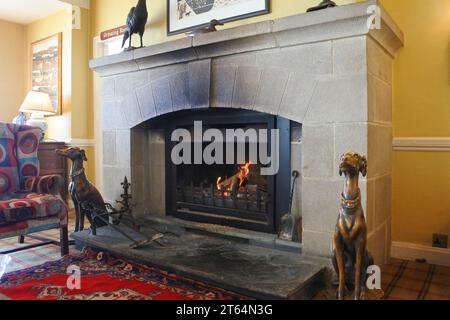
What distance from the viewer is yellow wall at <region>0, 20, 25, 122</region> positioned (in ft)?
14.3

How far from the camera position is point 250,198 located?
92.1 inches

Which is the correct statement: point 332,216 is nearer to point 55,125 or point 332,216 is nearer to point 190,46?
point 190,46

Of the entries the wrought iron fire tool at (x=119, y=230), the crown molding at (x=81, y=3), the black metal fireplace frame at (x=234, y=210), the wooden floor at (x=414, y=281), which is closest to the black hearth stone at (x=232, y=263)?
the wrought iron fire tool at (x=119, y=230)

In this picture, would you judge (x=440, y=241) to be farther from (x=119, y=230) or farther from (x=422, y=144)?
(x=119, y=230)

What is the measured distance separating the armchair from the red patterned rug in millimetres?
257

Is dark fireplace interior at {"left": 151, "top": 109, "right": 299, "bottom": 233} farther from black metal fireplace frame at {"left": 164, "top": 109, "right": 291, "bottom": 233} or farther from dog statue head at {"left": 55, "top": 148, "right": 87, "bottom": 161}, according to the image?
dog statue head at {"left": 55, "top": 148, "right": 87, "bottom": 161}

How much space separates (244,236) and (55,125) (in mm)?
2952

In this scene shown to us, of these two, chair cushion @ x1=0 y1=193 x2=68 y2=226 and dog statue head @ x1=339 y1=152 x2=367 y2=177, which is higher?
dog statue head @ x1=339 y1=152 x2=367 y2=177

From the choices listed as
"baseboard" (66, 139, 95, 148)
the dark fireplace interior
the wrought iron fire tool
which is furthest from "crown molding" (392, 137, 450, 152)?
"baseboard" (66, 139, 95, 148)

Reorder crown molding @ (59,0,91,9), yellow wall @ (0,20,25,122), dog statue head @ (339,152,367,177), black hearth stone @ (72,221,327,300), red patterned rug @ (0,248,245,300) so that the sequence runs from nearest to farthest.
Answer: dog statue head @ (339,152,367,177), black hearth stone @ (72,221,327,300), red patterned rug @ (0,248,245,300), crown molding @ (59,0,91,9), yellow wall @ (0,20,25,122)

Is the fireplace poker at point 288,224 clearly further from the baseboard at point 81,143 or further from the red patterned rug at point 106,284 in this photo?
the baseboard at point 81,143

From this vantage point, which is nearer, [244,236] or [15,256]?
[244,236]

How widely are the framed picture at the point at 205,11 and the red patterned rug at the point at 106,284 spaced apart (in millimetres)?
1818
